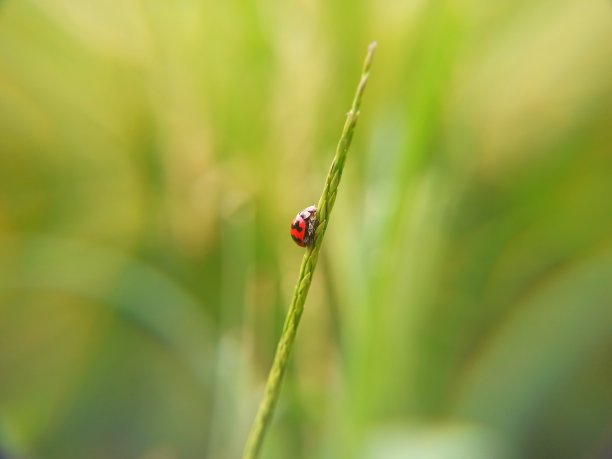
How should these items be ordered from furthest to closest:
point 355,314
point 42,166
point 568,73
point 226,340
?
point 42,166 < point 568,73 < point 226,340 < point 355,314

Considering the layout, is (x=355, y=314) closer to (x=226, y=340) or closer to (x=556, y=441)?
(x=226, y=340)

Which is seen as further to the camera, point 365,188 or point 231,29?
point 231,29

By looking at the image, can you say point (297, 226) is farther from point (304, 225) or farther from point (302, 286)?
point (302, 286)

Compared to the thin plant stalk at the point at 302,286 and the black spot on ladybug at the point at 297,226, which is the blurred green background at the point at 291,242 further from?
the thin plant stalk at the point at 302,286

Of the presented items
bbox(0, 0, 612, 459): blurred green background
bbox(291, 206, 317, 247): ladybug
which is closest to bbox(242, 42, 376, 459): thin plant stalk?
bbox(291, 206, 317, 247): ladybug

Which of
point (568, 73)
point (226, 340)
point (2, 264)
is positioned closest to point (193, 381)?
point (226, 340)
